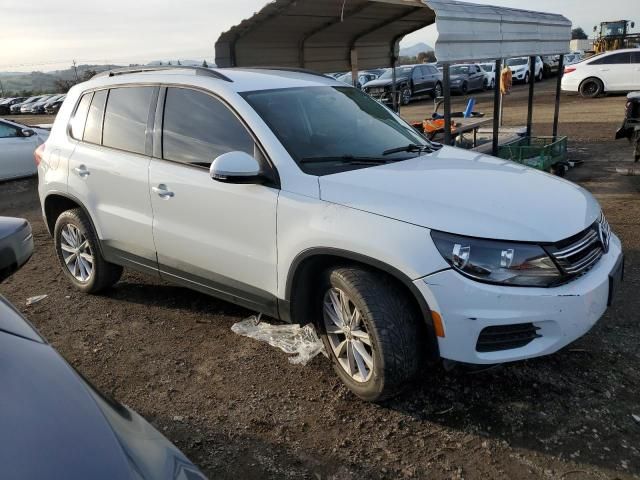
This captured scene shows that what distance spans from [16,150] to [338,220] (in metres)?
9.51

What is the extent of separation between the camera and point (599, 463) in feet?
8.46

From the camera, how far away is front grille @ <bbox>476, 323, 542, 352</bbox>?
8.72 ft

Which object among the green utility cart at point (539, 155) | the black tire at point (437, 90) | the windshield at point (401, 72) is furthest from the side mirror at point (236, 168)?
the black tire at point (437, 90)

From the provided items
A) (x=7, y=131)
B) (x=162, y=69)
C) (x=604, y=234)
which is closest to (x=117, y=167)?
(x=162, y=69)

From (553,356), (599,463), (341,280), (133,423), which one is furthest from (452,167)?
(133,423)

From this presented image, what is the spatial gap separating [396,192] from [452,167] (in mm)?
718

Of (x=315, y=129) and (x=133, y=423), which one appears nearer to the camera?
(x=133, y=423)

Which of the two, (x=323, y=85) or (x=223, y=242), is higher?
(x=323, y=85)

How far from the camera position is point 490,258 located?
2.63 metres

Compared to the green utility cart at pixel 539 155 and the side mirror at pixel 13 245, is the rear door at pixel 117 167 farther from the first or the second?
the green utility cart at pixel 539 155

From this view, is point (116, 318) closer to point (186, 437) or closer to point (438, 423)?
point (186, 437)

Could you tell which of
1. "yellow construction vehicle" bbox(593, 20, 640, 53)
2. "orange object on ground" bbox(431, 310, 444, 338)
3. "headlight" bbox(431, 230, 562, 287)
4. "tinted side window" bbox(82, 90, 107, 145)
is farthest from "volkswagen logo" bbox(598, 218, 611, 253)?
"yellow construction vehicle" bbox(593, 20, 640, 53)

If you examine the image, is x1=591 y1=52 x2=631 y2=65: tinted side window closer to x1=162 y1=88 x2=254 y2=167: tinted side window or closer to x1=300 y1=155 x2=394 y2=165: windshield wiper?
x1=300 y1=155 x2=394 y2=165: windshield wiper

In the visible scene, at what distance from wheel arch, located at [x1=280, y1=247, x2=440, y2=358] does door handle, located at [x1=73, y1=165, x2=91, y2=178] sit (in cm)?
212
